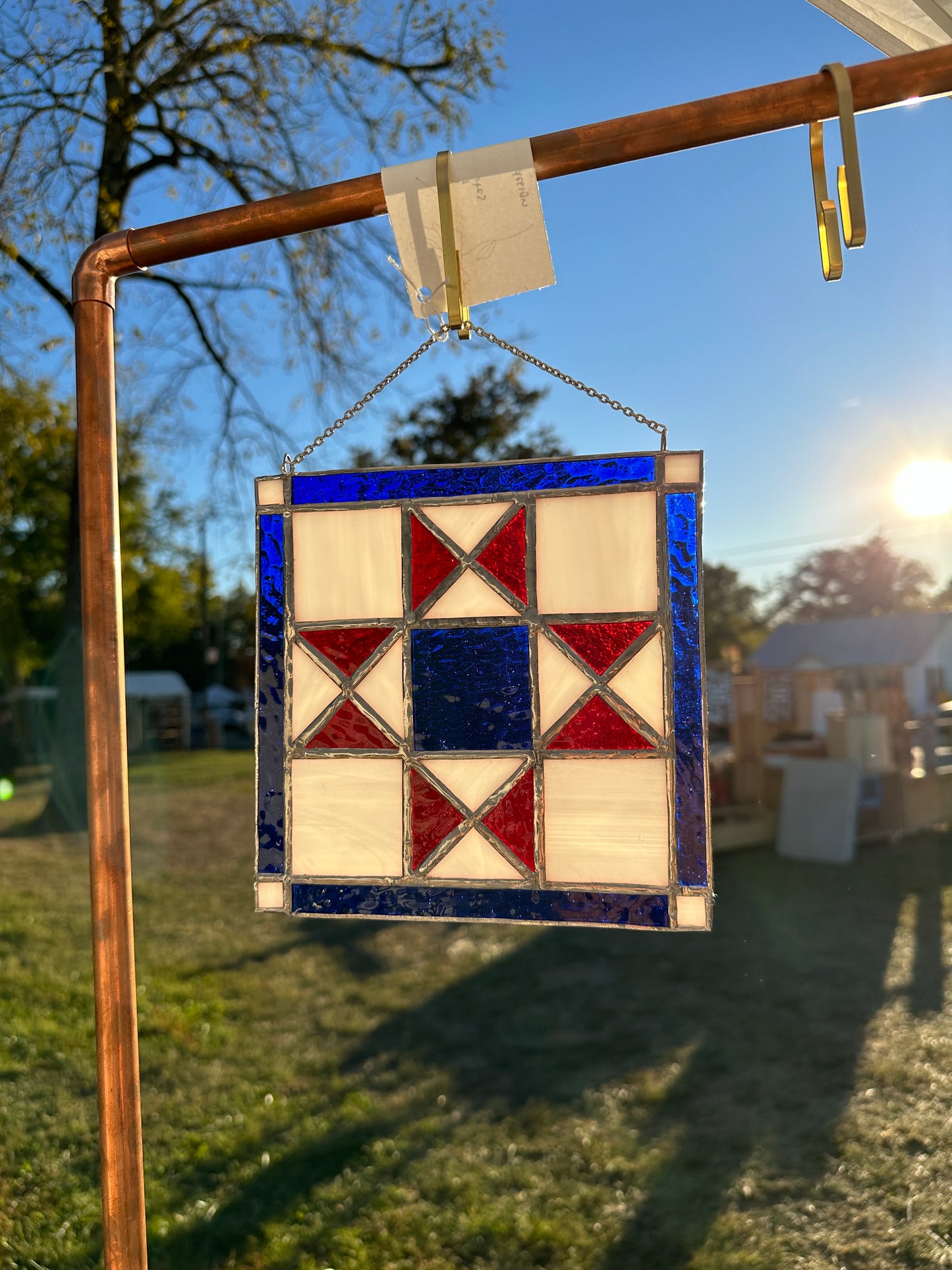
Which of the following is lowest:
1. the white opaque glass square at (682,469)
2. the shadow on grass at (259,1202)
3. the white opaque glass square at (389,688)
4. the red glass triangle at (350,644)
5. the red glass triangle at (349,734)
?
the shadow on grass at (259,1202)

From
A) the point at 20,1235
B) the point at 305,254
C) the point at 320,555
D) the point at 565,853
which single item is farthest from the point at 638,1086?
the point at 305,254

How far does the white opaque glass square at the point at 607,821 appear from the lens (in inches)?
52.5

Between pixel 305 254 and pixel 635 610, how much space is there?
514 centimetres

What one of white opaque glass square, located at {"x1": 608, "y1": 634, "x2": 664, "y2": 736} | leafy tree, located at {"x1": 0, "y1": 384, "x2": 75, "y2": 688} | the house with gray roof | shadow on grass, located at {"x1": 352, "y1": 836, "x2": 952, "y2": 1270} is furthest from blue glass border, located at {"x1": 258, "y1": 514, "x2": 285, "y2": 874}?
the house with gray roof

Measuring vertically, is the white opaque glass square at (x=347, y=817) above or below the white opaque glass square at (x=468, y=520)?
below

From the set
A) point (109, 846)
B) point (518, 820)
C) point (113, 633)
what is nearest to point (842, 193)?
point (518, 820)

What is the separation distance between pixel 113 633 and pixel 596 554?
32.3 inches

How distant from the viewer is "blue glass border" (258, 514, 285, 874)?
1.46m

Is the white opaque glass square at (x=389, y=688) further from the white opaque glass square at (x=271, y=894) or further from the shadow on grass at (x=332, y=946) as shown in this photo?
the shadow on grass at (x=332, y=946)

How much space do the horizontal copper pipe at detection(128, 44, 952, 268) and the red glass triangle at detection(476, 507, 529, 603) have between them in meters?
0.53

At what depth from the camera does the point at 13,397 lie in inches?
227

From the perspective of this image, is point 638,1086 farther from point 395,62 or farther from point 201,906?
point 395,62

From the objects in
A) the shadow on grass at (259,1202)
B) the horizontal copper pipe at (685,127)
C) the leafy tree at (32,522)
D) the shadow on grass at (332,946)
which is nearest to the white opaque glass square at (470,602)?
the horizontal copper pipe at (685,127)

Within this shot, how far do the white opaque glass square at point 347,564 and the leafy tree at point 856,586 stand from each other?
6804mm
